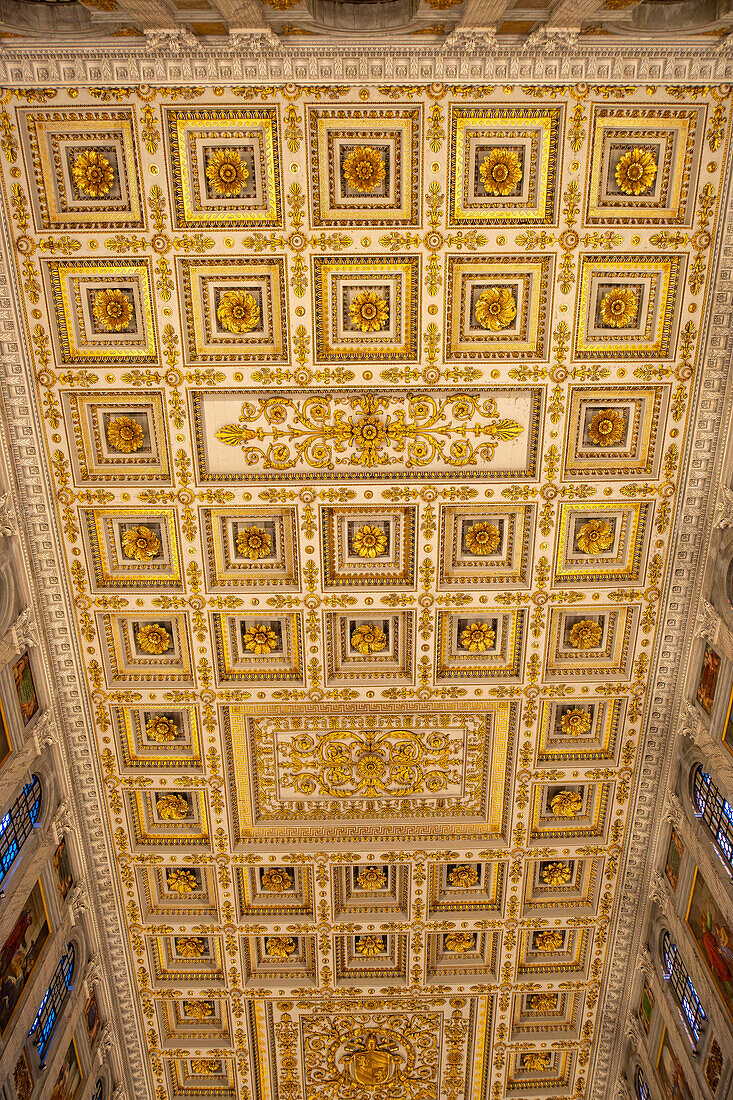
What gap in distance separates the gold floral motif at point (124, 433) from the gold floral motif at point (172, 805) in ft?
21.9

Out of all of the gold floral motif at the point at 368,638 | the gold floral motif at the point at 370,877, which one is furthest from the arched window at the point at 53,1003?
the gold floral motif at the point at 368,638

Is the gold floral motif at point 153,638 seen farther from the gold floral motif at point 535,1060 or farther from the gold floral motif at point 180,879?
the gold floral motif at point 535,1060

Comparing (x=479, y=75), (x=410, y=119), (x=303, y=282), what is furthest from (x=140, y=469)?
(x=479, y=75)

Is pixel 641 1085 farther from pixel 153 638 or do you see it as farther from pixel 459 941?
pixel 153 638

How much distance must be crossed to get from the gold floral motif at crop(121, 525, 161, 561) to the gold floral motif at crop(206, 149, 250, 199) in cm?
553

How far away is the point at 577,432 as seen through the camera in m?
13.2

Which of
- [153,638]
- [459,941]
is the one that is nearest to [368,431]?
[153,638]

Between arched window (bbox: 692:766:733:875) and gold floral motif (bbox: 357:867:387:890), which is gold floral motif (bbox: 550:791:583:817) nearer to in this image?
arched window (bbox: 692:766:733:875)

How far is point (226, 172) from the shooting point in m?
11.5

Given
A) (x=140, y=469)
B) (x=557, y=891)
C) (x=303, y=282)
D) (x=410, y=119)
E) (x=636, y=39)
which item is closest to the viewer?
(x=636, y=39)

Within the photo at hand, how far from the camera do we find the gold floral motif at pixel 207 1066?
16.8 m

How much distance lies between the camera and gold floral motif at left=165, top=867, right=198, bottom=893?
15719 mm

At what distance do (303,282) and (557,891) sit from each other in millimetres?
12611

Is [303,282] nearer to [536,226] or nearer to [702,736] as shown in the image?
[536,226]
